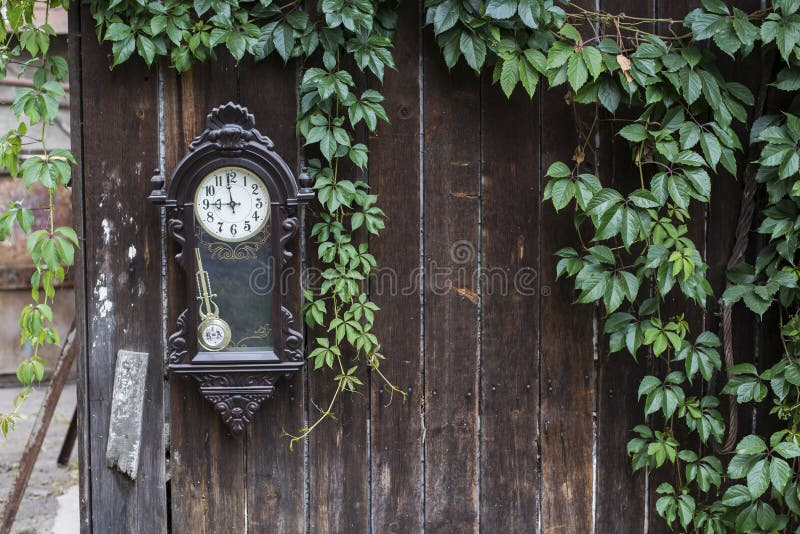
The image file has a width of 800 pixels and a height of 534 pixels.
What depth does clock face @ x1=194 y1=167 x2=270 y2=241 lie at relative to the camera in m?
2.01

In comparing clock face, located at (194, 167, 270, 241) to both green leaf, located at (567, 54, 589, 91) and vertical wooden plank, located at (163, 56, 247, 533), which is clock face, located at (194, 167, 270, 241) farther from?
green leaf, located at (567, 54, 589, 91)

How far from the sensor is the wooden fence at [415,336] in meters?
2.11

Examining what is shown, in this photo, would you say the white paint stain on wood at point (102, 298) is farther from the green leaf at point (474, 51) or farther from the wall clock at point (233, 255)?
the green leaf at point (474, 51)

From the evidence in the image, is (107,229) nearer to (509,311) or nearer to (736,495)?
(509,311)

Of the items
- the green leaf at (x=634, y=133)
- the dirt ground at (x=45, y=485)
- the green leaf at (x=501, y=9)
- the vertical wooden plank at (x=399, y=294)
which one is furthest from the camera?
the dirt ground at (x=45, y=485)

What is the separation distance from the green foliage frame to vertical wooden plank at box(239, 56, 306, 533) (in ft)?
0.16

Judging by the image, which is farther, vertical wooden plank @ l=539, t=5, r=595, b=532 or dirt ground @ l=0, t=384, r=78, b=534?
dirt ground @ l=0, t=384, r=78, b=534

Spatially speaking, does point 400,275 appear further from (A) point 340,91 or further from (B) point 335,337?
(A) point 340,91

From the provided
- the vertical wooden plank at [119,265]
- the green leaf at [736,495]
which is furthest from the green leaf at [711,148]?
the vertical wooden plank at [119,265]

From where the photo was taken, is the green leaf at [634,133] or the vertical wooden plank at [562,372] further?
the vertical wooden plank at [562,372]

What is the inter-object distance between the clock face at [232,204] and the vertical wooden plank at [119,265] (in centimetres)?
20

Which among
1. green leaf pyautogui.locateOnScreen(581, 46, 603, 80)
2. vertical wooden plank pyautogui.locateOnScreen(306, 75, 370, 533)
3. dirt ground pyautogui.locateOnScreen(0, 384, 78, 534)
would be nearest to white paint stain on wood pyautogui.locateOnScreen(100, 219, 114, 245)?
vertical wooden plank pyautogui.locateOnScreen(306, 75, 370, 533)

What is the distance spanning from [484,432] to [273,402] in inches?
25.1

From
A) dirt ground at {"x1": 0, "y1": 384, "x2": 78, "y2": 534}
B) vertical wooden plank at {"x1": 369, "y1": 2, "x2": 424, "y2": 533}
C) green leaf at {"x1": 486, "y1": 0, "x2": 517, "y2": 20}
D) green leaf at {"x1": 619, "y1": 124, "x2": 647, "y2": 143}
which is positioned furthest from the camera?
dirt ground at {"x1": 0, "y1": 384, "x2": 78, "y2": 534}
